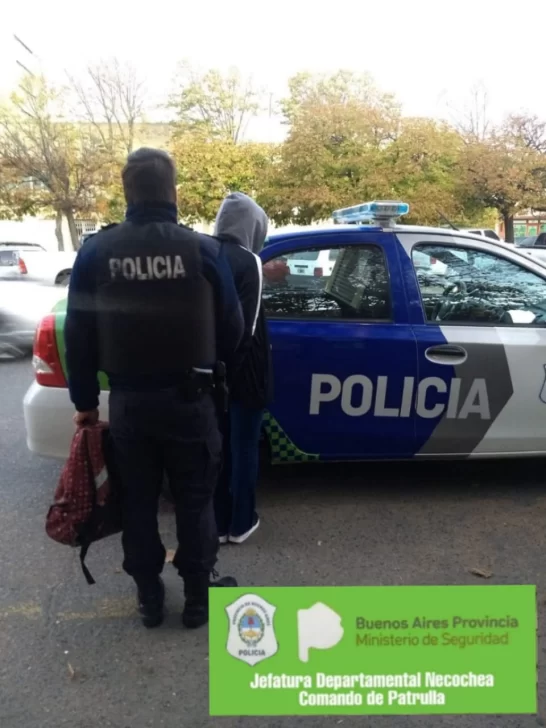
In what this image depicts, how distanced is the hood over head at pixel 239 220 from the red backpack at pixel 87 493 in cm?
98

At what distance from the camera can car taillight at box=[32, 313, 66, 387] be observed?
3520 mm

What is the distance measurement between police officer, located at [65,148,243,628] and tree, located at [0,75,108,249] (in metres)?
24.1

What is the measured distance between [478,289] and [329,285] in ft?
2.80

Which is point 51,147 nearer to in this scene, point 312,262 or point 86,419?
point 312,262

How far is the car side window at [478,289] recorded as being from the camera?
3.80 meters

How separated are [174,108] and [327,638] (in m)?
32.8

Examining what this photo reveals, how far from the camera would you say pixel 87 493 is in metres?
2.57

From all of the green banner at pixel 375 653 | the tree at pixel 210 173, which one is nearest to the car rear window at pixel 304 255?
the green banner at pixel 375 653

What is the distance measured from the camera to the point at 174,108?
105 ft

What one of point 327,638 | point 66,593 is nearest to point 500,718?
point 327,638

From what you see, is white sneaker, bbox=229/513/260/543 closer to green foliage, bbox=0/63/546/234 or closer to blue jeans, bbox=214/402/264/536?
blue jeans, bbox=214/402/264/536

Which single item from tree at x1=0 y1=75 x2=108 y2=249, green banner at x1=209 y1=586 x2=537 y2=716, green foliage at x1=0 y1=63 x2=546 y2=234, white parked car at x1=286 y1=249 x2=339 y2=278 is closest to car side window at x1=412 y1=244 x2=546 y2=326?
white parked car at x1=286 y1=249 x2=339 y2=278

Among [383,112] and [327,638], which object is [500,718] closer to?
[327,638]

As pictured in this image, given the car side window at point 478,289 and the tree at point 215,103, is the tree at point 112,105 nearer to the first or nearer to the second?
the tree at point 215,103
